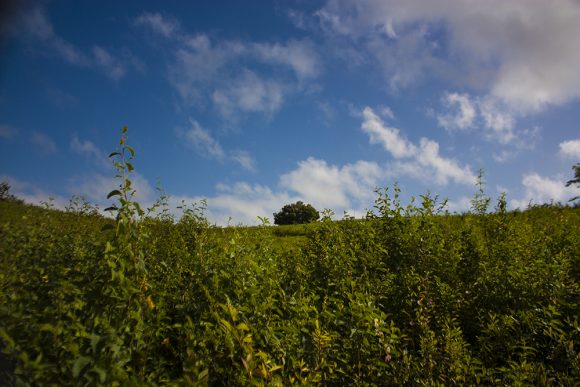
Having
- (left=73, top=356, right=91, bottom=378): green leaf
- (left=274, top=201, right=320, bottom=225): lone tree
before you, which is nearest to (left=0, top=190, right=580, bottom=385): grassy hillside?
(left=73, top=356, right=91, bottom=378): green leaf

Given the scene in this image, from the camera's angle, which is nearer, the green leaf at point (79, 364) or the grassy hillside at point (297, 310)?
the green leaf at point (79, 364)

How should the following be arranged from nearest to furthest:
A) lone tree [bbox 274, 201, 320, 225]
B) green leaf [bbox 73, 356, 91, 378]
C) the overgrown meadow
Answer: green leaf [bbox 73, 356, 91, 378] → the overgrown meadow → lone tree [bbox 274, 201, 320, 225]

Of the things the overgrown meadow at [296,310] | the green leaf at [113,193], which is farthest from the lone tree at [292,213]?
the green leaf at [113,193]

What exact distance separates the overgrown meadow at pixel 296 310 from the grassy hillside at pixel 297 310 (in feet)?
0.07

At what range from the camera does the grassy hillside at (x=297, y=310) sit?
2.79 meters

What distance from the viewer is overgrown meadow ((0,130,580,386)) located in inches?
110

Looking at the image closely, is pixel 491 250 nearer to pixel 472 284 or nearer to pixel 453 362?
pixel 472 284

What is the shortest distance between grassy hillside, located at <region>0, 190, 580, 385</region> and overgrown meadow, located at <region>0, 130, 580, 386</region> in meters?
0.02

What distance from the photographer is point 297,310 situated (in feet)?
12.9

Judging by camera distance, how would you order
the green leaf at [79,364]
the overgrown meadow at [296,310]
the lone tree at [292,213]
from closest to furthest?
the green leaf at [79,364], the overgrown meadow at [296,310], the lone tree at [292,213]

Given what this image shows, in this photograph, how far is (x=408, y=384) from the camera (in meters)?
4.05

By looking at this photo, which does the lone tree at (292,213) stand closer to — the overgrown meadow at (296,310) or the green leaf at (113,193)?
the overgrown meadow at (296,310)

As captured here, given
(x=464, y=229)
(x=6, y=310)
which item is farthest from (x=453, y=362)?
(x=464, y=229)

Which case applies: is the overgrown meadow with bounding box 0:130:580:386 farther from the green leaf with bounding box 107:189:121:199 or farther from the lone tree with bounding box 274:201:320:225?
the lone tree with bounding box 274:201:320:225
